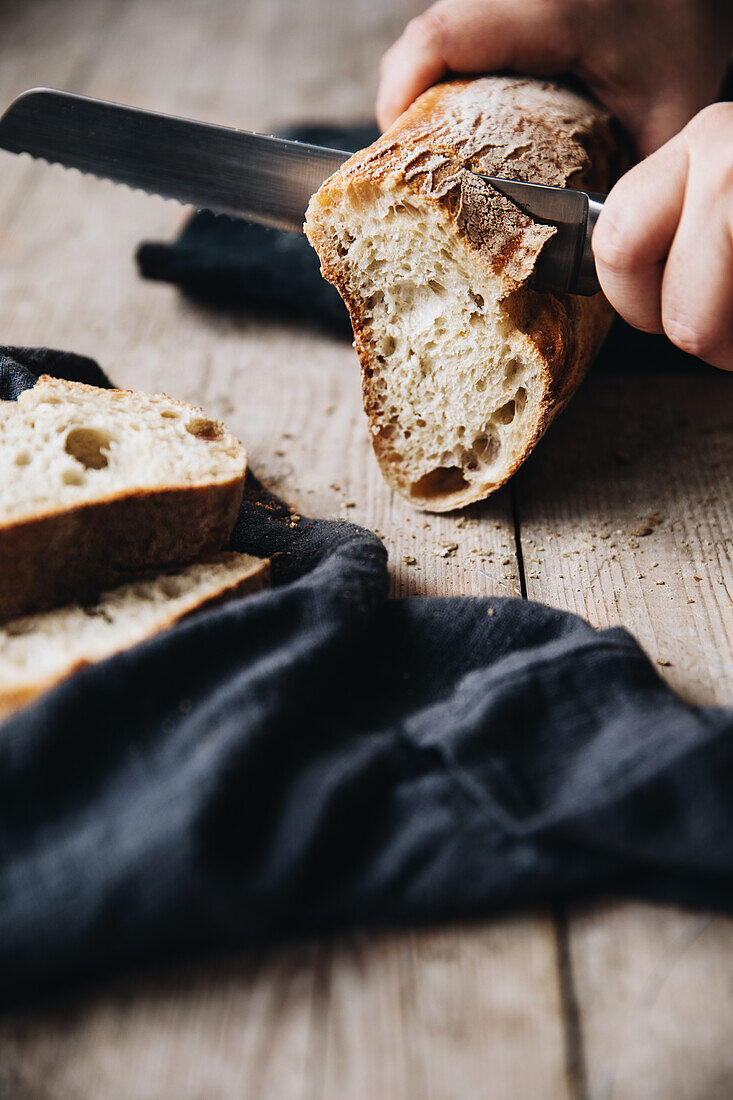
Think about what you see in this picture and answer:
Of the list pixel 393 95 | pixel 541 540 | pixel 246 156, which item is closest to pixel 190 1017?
pixel 541 540

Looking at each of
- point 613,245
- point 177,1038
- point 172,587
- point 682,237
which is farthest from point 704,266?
point 177,1038

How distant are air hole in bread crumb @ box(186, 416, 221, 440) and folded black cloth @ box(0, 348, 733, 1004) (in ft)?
1.23

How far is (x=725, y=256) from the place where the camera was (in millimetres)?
1473

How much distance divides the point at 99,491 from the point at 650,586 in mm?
990

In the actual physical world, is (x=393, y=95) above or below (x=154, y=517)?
above

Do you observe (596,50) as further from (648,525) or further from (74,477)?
(74,477)

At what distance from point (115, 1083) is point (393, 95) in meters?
1.96

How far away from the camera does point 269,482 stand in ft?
6.68

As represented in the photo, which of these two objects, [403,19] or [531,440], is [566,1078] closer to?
[531,440]

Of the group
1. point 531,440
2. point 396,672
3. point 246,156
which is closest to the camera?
point 396,672

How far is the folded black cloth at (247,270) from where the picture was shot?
2.48 m

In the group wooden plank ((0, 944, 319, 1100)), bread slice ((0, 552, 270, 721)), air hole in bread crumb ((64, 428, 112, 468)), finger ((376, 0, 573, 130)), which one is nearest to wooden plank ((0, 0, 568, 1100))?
wooden plank ((0, 944, 319, 1100))

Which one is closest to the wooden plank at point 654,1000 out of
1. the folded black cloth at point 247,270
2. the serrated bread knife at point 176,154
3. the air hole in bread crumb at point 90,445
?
the air hole in bread crumb at point 90,445

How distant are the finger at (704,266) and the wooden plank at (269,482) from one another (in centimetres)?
53
